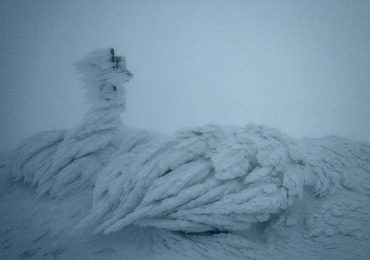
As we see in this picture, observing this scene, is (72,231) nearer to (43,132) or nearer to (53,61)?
(43,132)

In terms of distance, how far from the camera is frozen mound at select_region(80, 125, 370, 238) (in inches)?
194

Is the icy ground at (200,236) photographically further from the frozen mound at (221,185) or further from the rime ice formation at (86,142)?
the rime ice formation at (86,142)

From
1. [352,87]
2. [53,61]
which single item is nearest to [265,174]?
[53,61]

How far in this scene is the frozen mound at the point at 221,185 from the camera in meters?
4.93

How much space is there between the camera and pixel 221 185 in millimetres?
5184

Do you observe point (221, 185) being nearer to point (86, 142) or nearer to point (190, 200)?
point (190, 200)

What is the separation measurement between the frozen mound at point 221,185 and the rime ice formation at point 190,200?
0.8 inches

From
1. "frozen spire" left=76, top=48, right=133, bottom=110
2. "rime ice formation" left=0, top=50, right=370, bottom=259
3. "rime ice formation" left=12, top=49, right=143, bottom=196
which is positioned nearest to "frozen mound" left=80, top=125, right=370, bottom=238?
"rime ice formation" left=0, top=50, right=370, bottom=259

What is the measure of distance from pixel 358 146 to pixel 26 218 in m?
8.09

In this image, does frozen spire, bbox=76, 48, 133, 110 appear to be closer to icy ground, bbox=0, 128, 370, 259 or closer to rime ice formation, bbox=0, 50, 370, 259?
rime ice formation, bbox=0, 50, 370, 259

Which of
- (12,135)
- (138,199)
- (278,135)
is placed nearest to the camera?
(138,199)

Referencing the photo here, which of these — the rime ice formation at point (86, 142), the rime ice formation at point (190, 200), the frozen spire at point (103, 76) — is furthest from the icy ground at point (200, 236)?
the frozen spire at point (103, 76)

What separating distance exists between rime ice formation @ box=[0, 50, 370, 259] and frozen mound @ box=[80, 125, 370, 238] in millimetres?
20

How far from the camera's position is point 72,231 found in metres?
4.86
